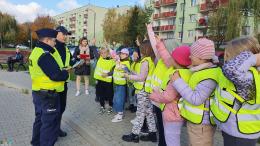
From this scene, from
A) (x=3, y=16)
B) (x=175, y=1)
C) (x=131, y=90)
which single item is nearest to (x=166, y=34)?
(x=175, y=1)

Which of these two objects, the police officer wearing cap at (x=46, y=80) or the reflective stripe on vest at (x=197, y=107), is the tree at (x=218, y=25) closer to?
the police officer wearing cap at (x=46, y=80)

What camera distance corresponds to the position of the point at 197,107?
3.37m

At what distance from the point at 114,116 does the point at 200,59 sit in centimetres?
420

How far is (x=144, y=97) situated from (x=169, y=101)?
5.40ft

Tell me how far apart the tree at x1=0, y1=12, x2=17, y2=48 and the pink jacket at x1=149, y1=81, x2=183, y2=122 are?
68.1 m

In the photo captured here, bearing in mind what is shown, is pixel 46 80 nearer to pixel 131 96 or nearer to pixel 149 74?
pixel 149 74

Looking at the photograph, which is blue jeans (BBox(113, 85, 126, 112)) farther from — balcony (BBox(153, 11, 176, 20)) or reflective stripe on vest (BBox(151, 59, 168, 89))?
balcony (BBox(153, 11, 176, 20))

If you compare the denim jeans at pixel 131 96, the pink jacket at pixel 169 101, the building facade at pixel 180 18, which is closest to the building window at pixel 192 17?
the building facade at pixel 180 18

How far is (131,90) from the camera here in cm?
784

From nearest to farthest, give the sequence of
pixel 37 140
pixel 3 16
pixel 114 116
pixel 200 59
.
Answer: pixel 200 59 < pixel 37 140 < pixel 114 116 < pixel 3 16

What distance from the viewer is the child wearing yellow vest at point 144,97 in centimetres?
521

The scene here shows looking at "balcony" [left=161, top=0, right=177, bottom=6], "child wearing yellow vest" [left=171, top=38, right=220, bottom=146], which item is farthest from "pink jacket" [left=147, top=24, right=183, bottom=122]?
"balcony" [left=161, top=0, right=177, bottom=6]

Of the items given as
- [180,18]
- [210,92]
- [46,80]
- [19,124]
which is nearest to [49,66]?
[46,80]

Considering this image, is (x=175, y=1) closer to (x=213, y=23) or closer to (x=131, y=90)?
(x=213, y=23)
